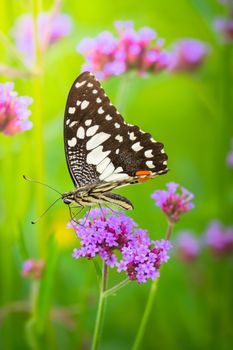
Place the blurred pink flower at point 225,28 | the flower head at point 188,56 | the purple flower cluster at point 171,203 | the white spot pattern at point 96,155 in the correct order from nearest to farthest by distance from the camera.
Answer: the purple flower cluster at point 171,203, the white spot pattern at point 96,155, the blurred pink flower at point 225,28, the flower head at point 188,56

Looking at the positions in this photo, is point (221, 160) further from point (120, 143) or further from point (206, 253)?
point (120, 143)

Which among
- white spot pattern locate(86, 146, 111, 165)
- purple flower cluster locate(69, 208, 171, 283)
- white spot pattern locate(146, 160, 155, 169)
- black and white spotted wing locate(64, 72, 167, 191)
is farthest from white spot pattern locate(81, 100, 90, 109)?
purple flower cluster locate(69, 208, 171, 283)

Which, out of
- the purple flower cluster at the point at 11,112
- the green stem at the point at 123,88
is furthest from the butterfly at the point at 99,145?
the green stem at the point at 123,88

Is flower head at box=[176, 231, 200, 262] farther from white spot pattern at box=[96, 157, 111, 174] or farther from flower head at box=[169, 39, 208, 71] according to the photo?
white spot pattern at box=[96, 157, 111, 174]

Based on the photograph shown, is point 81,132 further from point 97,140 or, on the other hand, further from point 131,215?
point 131,215

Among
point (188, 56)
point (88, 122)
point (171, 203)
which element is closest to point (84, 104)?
point (88, 122)

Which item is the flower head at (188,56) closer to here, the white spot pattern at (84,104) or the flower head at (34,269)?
the white spot pattern at (84,104)

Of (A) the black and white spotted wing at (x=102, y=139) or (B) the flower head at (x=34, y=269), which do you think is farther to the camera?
(B) the flower head at (x=34, y=269)
